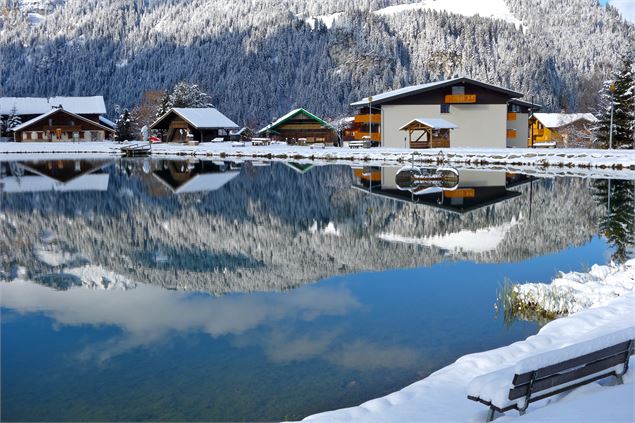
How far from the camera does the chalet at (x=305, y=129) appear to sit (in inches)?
2970

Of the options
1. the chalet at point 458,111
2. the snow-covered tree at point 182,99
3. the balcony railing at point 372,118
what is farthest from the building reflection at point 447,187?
the snow-covered tree at point 182,99

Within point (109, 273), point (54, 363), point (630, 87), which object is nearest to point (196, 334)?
point (54, 363)

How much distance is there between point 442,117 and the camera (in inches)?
2263

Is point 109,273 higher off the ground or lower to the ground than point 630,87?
lower

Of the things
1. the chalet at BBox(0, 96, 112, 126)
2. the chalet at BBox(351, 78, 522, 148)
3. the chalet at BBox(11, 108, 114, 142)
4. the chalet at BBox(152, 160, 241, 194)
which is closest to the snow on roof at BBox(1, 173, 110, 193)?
the chalet at BBox(152, 160, 241, 194)

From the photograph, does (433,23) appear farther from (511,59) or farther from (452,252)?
(452,252)

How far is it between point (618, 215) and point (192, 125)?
58959 mm

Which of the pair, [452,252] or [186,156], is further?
[186,156]

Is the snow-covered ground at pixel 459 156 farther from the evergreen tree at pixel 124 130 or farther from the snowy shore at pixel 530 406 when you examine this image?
the snowy shore at pixel 530 406

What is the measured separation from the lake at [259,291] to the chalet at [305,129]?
50.2 m

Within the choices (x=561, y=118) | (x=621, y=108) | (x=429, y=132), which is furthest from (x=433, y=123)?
(x=561, y=118)

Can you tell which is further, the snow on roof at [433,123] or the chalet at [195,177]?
the snow on roof at [433,123]

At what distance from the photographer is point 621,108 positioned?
4588 cm

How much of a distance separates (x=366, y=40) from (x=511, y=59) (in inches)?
1460
